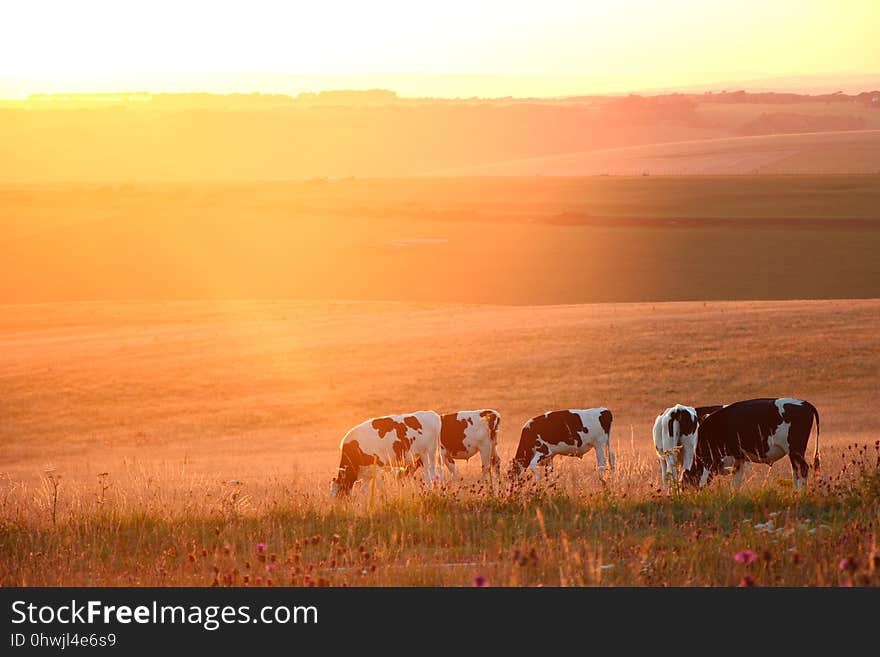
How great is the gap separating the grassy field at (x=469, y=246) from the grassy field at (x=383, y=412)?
1358 inches

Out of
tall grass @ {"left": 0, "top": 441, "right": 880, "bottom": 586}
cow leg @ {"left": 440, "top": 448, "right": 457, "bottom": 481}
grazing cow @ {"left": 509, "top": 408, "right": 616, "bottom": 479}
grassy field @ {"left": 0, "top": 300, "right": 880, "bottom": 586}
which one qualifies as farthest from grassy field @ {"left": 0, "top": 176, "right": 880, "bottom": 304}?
tall grass @ {"left": 0, "top": 441, "right": 880, "bottom": 586}

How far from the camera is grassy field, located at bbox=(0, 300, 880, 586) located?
872 centimetres

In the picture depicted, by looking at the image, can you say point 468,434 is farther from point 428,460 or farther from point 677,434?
point 677,434

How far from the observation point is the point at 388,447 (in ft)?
59.7

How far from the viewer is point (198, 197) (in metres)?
187

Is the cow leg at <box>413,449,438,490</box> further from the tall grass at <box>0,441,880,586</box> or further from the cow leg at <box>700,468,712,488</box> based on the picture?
the tall grass at <box>0,441,880,586</box>

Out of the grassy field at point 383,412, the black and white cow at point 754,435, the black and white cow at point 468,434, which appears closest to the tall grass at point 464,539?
the grassy field at point 383,412

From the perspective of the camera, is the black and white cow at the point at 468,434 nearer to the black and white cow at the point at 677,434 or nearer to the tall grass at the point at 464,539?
the black and white cow at the point at 677,434

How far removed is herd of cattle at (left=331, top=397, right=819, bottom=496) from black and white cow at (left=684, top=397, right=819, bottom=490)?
0.05 ft

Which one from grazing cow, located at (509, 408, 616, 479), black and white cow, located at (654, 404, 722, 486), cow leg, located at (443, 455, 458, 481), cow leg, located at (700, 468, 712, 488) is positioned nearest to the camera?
cow leg, located at (700, 468, 712, 488)

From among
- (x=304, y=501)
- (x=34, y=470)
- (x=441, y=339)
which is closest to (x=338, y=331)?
(x=441, y=339)

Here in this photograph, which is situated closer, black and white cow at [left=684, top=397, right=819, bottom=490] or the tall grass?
the tall grass

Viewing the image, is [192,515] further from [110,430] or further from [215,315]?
[215,315]

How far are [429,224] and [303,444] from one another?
115 meters
